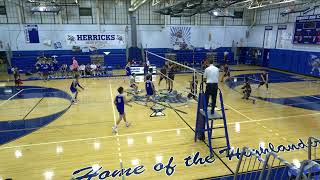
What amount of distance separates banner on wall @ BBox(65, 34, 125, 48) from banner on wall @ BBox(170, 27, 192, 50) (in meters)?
6.02

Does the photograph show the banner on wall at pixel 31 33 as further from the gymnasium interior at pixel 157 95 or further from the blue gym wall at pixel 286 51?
the blue gym wall at pixel 286 51

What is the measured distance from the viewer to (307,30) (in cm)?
2250

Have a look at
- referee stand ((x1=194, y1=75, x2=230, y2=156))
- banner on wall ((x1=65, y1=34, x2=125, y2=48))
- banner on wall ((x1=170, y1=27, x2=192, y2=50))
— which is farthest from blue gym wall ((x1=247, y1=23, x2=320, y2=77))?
referee stand ((x1=194, y1=75, x2=230, y2=156))

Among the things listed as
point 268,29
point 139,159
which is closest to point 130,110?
point 139,159

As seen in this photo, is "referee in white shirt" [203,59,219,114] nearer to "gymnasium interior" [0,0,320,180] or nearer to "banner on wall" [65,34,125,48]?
"gymnasium interior" [0,0,320,180]

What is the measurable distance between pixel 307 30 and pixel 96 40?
844 inches

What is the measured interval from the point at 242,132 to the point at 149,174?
467 centimetres

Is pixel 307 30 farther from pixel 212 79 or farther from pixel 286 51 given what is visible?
pixel 212 79

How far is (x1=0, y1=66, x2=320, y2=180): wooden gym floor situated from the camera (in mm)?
7176

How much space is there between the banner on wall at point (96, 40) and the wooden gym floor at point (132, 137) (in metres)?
13.0

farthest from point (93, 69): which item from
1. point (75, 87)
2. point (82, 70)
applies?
point (75, 87)

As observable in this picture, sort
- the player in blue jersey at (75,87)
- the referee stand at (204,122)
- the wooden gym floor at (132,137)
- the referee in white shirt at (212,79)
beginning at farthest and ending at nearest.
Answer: the player in blue jersey at (75,87) → the referee in white shirt at (212,79) → the referee stand at (204,122) → the wooden gym floor at (132,137)

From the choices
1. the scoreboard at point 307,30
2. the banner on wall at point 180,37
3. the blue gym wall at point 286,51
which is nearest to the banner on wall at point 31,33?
the banner on wall at point 180,37

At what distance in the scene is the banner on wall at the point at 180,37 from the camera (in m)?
28.9
